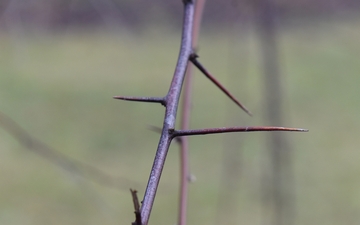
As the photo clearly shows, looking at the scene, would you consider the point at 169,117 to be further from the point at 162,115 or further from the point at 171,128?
the point at 162,115

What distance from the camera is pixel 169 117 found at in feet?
0.43

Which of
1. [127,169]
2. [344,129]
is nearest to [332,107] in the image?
[344,129]

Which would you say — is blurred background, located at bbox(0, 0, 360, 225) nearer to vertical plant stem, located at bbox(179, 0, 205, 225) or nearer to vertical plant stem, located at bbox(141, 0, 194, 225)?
vertical plant stem, located at bbox(179, 0, 205, 225)

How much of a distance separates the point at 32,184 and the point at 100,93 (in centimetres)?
52

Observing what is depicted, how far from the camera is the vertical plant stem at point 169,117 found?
101mm

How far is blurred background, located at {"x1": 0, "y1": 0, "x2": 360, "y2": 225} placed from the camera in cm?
114

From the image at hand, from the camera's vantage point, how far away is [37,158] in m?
1.41

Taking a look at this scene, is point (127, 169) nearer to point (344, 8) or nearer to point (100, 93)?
point (100, 93)

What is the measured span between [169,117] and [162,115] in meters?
1.49

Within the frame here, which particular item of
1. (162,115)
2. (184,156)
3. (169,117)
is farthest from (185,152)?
(162,115)

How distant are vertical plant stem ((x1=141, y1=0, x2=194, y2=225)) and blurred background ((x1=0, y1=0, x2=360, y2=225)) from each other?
53 centimetres

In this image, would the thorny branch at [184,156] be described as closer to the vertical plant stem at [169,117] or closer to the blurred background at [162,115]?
the vertical plant stem at [169,117]

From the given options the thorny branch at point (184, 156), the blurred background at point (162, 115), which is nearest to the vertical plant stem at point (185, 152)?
the thorny branch at point (184, 156)

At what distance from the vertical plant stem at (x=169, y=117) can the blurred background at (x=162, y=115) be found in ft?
1.72
